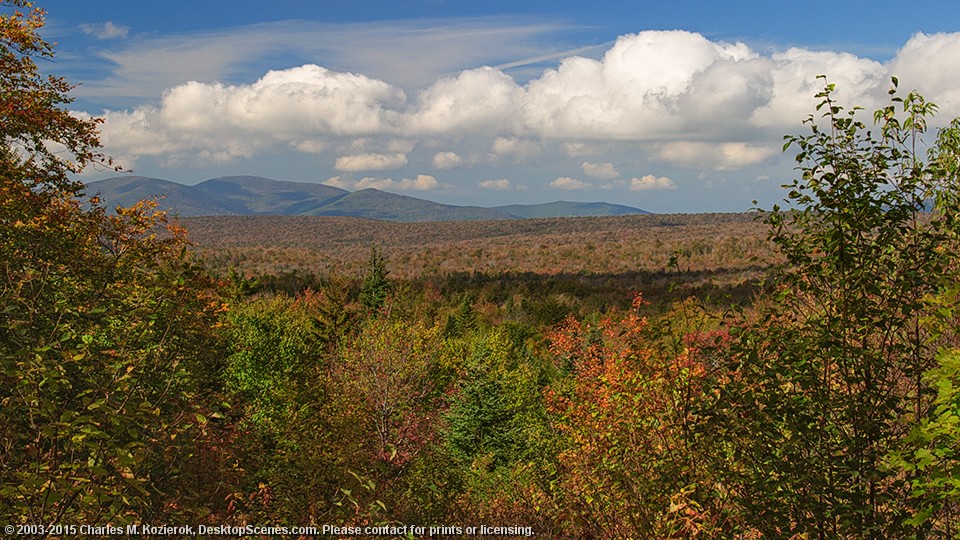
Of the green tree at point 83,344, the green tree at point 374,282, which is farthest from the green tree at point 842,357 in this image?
the green tree at point 374,282

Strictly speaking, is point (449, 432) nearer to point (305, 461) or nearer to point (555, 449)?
point (555, 449)

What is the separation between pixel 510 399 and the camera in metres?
33.5

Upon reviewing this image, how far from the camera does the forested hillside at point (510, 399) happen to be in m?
5.45

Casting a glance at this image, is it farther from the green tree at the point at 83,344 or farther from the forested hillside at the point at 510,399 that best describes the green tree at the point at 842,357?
the green tree at the point at 83,344

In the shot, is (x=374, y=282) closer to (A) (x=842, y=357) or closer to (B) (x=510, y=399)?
(B) (x=510, y=399)

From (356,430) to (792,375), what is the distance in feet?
56.2

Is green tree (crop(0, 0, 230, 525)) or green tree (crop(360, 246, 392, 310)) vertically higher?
green tree (crop(0, 0, 230, 525))

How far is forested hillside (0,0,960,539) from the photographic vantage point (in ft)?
17.9

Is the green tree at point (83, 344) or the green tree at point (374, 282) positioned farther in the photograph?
the green tree at point (374, 282)

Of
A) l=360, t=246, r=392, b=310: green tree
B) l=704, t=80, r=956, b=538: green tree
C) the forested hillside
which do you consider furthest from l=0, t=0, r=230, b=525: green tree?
l=360, t=246, r=392, b=310: green tree

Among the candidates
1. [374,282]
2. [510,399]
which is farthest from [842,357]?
[374,282]

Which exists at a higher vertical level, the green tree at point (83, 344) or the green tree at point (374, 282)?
the green tree at point (83, 344)

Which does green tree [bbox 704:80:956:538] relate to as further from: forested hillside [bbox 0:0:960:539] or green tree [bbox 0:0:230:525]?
green tree [bbox 0:0:230:525]

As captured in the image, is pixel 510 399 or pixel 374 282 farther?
pixel 374 282
